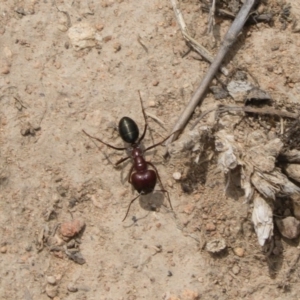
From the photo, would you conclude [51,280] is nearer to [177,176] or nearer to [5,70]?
[177,176]

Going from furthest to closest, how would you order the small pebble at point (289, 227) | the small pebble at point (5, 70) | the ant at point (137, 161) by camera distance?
the small pebble at point (5, 70) → the ant at point (137, 161) → the small pebble at point (289, 227)

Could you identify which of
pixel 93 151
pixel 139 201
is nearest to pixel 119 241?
pixel 139 201

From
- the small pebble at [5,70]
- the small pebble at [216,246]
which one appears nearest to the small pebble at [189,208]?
the small pebble at [216,246]

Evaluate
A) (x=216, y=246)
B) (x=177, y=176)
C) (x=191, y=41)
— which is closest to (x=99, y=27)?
(x=191, y=41)

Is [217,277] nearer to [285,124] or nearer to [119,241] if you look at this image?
[119,241]

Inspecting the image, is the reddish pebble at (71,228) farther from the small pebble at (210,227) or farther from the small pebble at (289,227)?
the small pebble at (289,227)

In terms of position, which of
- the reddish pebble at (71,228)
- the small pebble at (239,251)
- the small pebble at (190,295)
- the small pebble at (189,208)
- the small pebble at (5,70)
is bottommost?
→ the small pebble at (190,295)
